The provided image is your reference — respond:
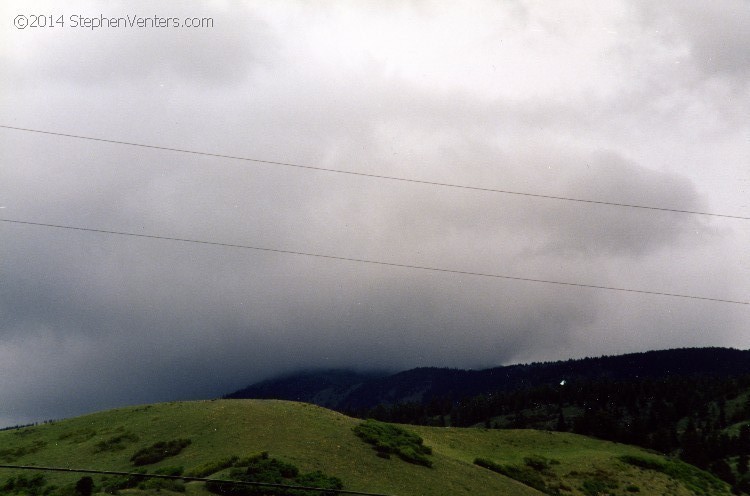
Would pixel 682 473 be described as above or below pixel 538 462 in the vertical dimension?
below

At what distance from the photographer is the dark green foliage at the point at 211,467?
1873 inches

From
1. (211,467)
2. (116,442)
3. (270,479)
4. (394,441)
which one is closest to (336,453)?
(394,441)

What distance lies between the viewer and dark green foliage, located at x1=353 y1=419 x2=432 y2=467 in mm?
60094

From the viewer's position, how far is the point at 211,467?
1924 inches

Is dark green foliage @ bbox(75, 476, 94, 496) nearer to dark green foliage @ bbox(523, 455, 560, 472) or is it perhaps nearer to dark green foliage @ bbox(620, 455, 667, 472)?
dark green foliage @ bbox(523, 455, 560, 472)

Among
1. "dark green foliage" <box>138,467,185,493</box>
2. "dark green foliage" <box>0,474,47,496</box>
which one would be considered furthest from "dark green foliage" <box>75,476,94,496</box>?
"dark green foliage" <box>0,474,47,496</box>

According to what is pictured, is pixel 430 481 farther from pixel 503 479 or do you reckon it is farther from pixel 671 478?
pixel 671 478

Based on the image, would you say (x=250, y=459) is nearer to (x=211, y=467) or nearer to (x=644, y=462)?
(x=211, y=467)

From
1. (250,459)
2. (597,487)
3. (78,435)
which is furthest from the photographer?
(78,435)

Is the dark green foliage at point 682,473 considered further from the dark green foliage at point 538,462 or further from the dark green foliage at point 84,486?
the dark green foliage at point 84,486

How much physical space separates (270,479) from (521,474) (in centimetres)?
4063

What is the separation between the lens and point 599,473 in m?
78.3

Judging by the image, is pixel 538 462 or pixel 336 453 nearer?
pixel 336 453

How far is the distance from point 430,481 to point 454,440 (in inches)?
1470
